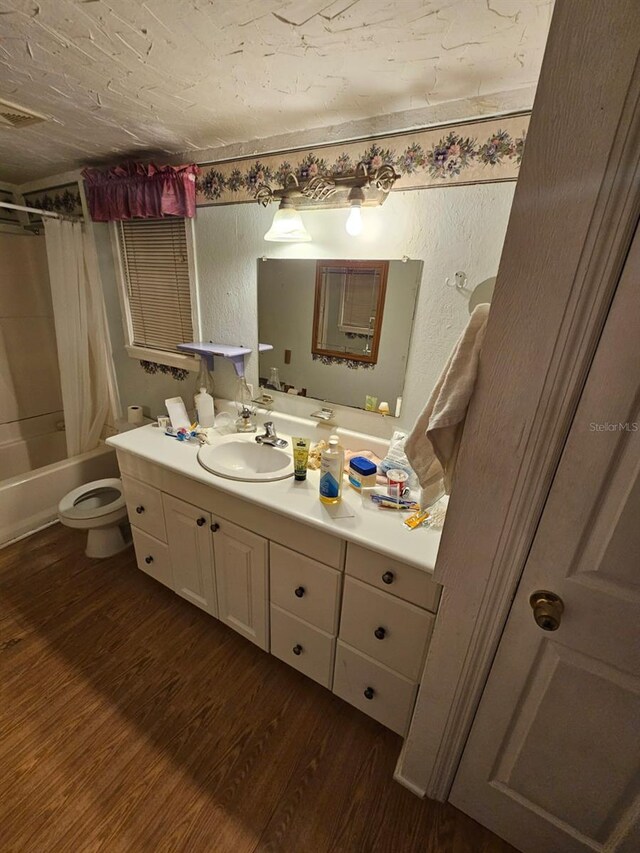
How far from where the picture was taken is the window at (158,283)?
5.73 feet

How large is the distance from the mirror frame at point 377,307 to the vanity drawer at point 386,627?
823 millimetres

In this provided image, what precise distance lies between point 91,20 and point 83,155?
1138 mm

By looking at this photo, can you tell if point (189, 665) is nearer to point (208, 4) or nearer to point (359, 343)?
point (359, 343)

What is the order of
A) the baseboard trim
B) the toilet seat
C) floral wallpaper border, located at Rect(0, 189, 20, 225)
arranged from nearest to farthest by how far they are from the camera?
1. the baseboard trim
2. the toilet seat
3. floral wallpaper border, located at Rect(0, 189, 20, 225)

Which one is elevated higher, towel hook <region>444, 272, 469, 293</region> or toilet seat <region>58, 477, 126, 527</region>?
towel hook <region>444, 272, 469, 293</region>

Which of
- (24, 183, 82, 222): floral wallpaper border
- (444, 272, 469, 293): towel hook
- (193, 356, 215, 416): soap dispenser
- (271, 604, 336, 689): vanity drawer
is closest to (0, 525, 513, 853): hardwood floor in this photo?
(271, 604, 336, 689): vanity drawer

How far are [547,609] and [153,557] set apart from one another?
5.08 feet

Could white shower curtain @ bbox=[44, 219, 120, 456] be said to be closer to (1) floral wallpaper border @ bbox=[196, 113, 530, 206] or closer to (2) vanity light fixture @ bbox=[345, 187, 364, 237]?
(1) floral wallpaper border @ bbox=[196, 113, 530, 206]

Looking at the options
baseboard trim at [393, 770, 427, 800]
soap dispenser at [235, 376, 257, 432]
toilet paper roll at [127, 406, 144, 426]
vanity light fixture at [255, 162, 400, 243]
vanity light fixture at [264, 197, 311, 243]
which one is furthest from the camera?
toilet paper roll at [127, 406, 144, 426]

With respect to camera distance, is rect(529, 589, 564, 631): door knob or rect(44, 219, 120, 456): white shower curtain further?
rect(44, 219, 120, 456): white shower curtain

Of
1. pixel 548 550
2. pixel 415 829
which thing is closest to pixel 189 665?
pixel 415 829

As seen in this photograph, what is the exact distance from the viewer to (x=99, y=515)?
1745mm

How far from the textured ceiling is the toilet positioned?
1.65 m

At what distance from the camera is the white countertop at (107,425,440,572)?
37.0 inches
